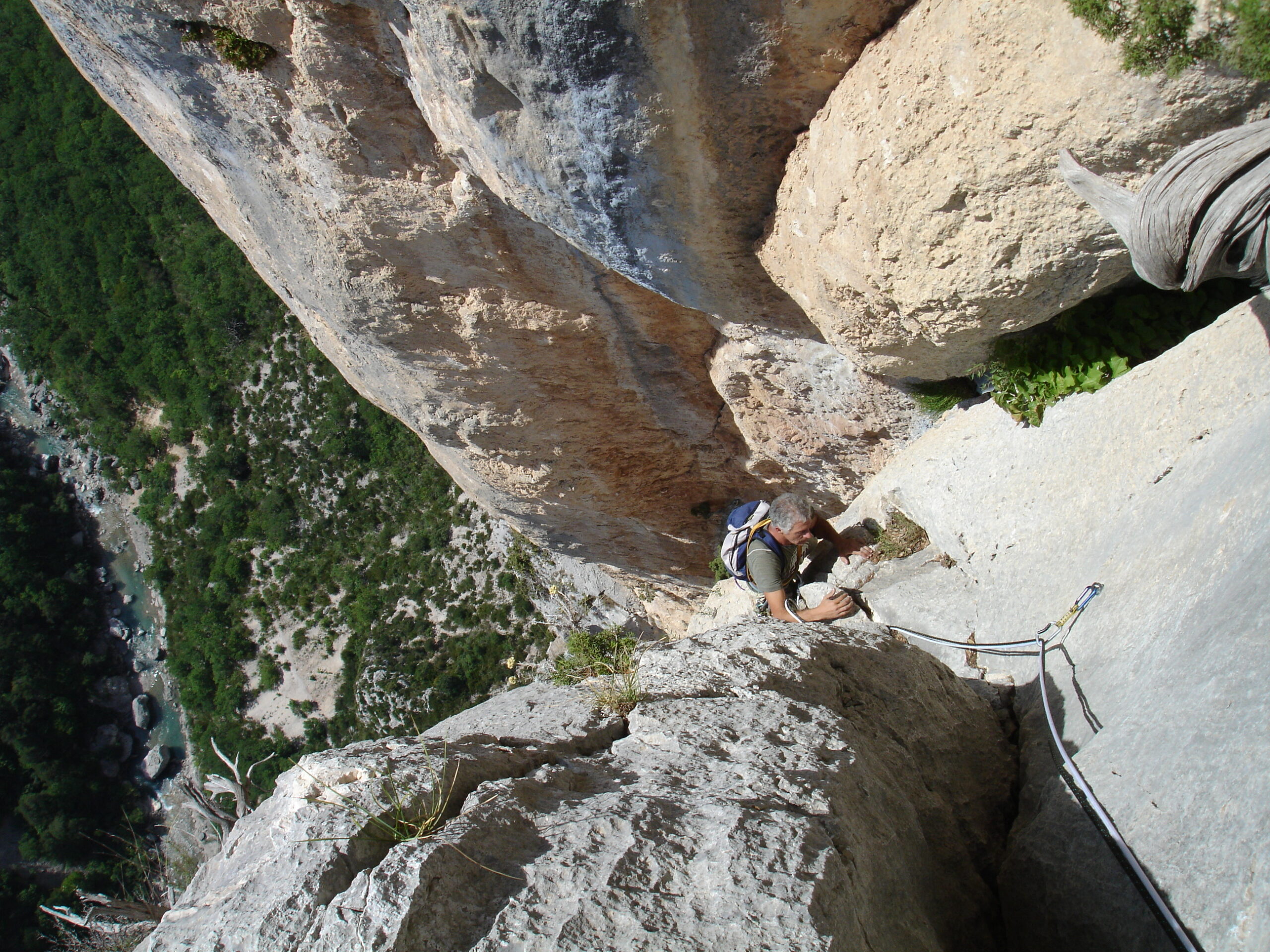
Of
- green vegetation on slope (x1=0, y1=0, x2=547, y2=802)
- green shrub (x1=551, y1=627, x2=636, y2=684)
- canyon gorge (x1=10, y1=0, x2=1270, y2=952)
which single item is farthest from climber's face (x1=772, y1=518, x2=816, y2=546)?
green vegetation on slope (x1=0, y1=0, x2=547, y2=802)

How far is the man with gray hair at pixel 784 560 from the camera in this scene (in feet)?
17.6

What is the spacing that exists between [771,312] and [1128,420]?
229cm

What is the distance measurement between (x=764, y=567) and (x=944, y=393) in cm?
174

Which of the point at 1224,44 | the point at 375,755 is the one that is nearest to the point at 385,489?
the point at 375,755

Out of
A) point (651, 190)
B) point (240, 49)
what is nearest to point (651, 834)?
point (651, 190)

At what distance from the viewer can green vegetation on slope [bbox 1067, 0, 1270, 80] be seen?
7.45 feet

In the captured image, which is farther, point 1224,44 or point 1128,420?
point 1128,420

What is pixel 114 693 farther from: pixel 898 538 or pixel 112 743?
pixel 898 538

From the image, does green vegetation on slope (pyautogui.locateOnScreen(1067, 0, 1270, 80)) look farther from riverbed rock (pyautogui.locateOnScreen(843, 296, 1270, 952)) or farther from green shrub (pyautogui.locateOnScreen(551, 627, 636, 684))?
green shrub (pyautogui.locateOnScreen(551, 627, 636, 684))

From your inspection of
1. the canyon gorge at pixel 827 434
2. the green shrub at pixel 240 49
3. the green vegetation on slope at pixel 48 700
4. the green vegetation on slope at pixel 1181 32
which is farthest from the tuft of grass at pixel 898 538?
the green vegetation on slope at pixel 48 700

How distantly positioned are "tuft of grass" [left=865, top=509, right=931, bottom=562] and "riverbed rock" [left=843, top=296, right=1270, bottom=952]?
2.36 feet

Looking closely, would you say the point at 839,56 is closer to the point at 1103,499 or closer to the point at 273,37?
the point at 1103,499

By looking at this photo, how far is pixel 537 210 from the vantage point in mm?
4711

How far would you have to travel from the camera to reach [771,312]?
5.21 metres
